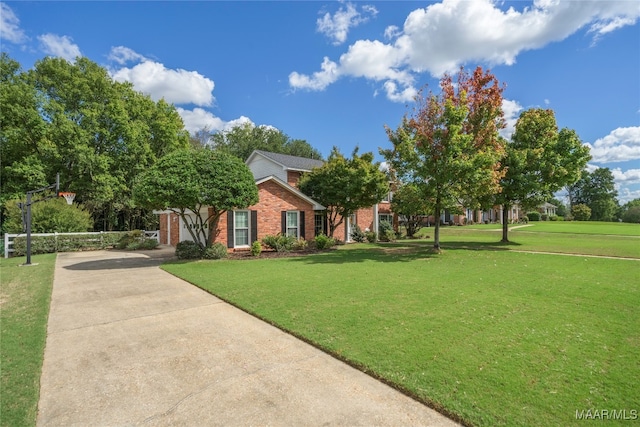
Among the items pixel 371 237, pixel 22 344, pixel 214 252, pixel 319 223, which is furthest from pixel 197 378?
pixel 371 237

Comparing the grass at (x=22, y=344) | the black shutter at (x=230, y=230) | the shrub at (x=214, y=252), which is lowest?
the grass at (x=22, y=344)

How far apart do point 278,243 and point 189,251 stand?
4.21 metres

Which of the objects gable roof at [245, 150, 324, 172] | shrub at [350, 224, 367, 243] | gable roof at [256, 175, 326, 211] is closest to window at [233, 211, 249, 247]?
gable roof at [256, 175, 326, 211]

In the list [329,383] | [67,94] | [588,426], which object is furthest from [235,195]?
[67,94]

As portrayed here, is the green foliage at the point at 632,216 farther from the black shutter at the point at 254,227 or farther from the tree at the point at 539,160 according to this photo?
the black shutter at the point at 254,227

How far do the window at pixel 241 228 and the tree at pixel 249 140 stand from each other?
3126 cm

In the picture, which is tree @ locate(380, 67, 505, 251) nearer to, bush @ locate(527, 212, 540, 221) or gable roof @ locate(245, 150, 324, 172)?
gable roof @ locate(245, 150, 324, 172)

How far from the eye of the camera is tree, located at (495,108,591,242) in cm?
1741

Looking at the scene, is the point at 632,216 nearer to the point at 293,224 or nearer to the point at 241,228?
the point at 293,224

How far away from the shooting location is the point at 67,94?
82.8ft

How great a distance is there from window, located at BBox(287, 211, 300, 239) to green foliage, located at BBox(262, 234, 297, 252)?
1.54 meters

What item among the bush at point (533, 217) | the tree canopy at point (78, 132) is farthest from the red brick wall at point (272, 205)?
the bush at point (533, 217)

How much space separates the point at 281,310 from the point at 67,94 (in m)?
29.4

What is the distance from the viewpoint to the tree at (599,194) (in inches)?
2680
